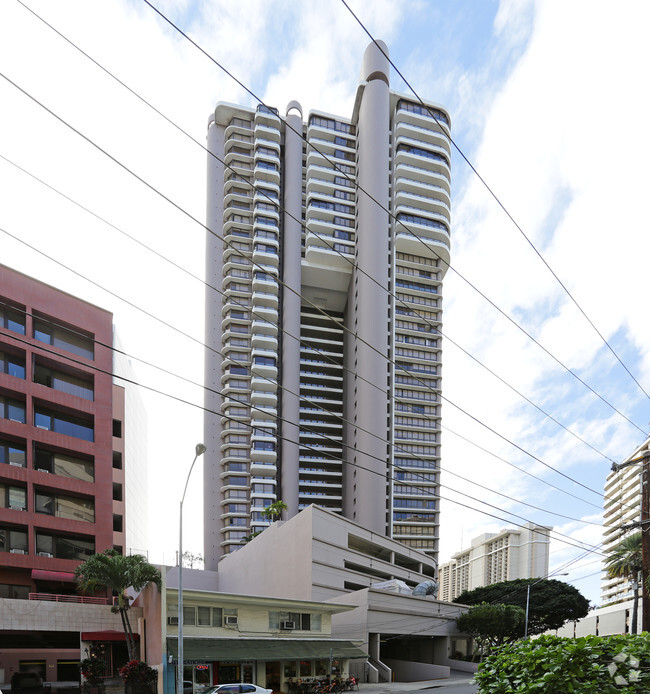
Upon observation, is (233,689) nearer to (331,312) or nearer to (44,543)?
(44,543)

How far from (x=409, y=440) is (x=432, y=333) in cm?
2016

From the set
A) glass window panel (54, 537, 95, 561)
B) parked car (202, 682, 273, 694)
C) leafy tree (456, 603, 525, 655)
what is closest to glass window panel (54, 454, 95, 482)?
glass window panel (54, 537, 95, 561)

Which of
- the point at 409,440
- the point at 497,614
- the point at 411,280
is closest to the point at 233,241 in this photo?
the point at 411,280

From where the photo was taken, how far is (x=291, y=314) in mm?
108688

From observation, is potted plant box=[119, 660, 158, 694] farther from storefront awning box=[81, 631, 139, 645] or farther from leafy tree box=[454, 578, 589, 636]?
leafy tree box=[454, 578, 589, 636]

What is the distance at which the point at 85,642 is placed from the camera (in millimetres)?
43094

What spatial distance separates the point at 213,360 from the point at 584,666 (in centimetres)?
10420

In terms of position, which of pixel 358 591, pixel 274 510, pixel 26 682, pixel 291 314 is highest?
pixel 291 314

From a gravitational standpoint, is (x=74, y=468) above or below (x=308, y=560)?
above

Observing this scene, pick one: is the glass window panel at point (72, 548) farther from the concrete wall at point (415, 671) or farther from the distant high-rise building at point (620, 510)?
the distant high-rise building at point (620, 510)

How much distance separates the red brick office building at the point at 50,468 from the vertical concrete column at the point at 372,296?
46889 millimetres

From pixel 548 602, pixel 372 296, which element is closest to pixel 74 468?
pixel 548 602

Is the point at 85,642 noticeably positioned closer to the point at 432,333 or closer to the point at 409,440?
Result: the point at 409,440

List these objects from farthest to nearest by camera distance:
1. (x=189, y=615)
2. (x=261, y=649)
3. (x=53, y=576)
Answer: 1. (x=53, y=576)
2. (x=261, y=649)
3. (x=189, y=615)
